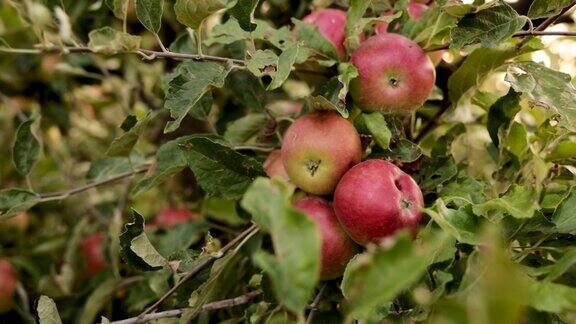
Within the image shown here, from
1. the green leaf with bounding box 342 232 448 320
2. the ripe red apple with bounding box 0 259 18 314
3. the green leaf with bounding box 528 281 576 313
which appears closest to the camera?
the green leaf with bounding box 342 232 448 320

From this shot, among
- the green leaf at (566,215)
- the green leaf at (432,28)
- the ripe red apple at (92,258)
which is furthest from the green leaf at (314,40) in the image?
the ripe red apple at (92,258)

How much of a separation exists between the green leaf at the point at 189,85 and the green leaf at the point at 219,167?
0.13ft

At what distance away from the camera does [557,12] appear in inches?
28.7

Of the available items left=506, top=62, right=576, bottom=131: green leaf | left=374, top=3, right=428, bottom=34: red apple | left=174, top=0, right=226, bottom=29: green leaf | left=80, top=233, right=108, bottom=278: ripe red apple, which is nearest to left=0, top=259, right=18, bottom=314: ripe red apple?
left=80, top=233, right=108, bottom=278: ripe red apple

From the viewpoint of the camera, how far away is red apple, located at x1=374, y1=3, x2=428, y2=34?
86 centimetres

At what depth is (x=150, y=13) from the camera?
81cm

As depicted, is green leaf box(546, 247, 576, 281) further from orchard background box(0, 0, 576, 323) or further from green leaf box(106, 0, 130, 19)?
green leaf box(106, 0, 130, 19)

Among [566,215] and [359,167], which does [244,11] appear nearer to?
[359,167]

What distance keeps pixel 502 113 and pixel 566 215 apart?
196mm

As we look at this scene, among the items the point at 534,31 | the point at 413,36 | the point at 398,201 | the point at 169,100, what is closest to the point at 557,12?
the point at 534,31

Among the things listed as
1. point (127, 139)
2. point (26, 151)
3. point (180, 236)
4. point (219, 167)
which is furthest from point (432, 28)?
point (26, 151)

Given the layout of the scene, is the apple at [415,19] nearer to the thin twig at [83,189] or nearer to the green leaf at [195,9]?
the green leaf at [195,9]

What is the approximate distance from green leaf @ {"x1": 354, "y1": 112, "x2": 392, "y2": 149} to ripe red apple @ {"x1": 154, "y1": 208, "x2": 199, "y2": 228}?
0.59 metres

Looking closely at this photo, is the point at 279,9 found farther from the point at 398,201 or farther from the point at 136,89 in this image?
the point at 398,201
